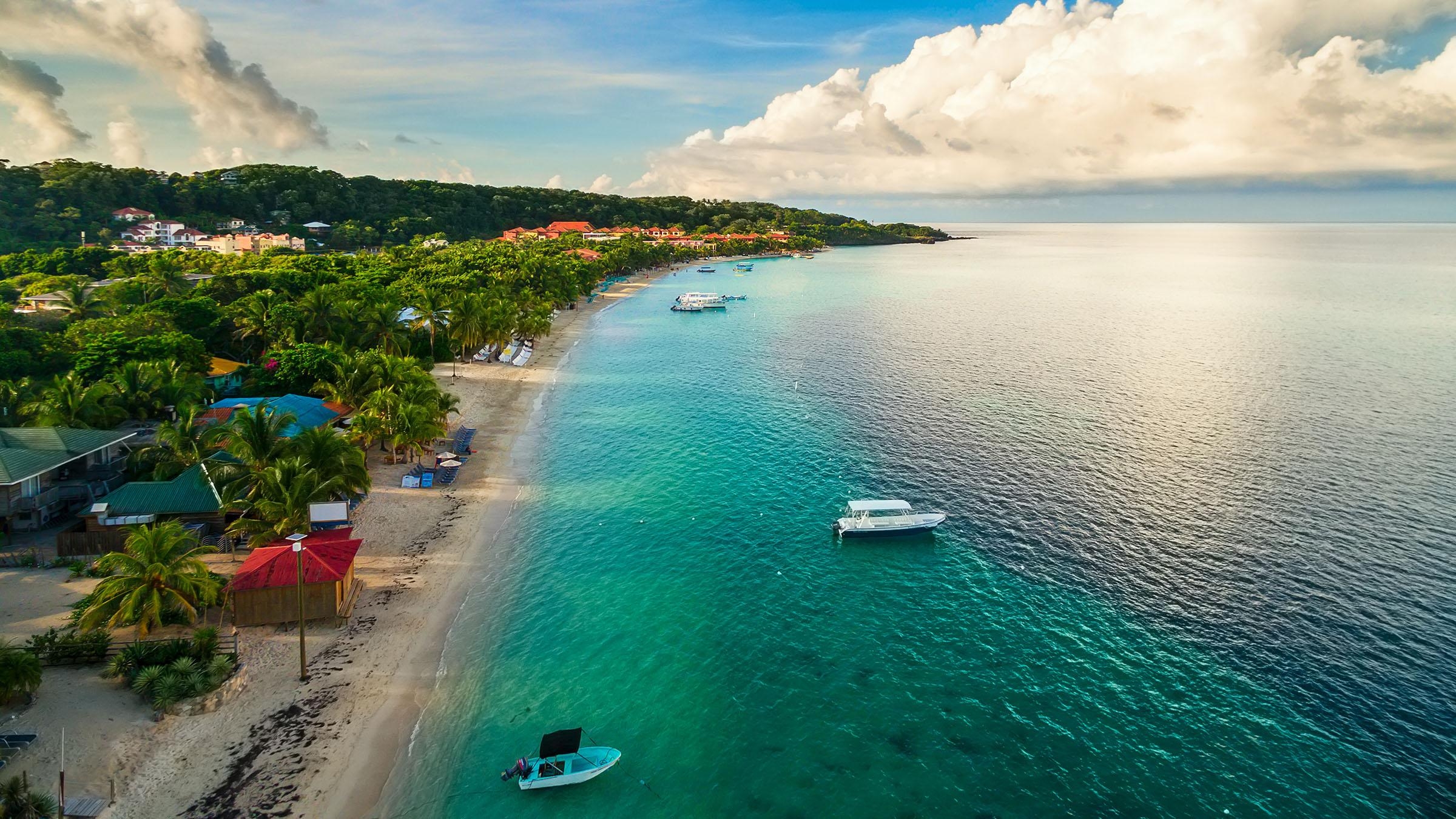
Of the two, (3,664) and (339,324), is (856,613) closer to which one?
(3,664)

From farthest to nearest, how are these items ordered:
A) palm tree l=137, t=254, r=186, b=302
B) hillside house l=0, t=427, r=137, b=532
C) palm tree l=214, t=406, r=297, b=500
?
palm tree l=137, t=254, r=186, b=302, palm tree l=214, t=406, r=297, b=500, hillside house l=0, t=427, r=137, b=532

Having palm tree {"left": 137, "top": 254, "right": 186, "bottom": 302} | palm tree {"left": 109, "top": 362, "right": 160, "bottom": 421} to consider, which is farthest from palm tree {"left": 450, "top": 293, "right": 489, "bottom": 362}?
palm tree {"left": 109, "top": 362, "right": 160, "bottom": 421}

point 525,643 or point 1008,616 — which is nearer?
point 525,643

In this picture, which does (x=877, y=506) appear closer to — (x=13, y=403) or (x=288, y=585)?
(x=288, y=585)

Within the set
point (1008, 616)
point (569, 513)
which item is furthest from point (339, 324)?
point (1008, 616)

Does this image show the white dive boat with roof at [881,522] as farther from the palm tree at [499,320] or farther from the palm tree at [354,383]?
the palm tree at [499,320]

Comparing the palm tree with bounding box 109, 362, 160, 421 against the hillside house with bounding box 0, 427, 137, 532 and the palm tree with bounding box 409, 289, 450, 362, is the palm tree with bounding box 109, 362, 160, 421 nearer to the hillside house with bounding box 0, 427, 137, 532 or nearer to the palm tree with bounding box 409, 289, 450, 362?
the hillside house with bounding box 0, 427, 137, 532

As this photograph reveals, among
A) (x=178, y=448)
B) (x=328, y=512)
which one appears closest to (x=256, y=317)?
(x=178, y=448)
